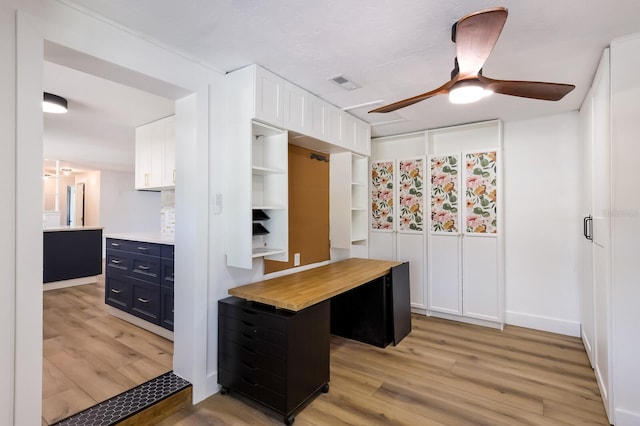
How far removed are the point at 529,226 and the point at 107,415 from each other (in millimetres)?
4172

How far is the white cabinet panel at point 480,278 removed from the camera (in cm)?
361

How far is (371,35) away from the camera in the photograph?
194cm

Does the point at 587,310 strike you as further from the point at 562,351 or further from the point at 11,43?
the point at 11,43

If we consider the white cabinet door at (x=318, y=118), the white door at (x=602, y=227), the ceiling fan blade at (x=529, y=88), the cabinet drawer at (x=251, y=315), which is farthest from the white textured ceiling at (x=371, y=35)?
the cabinet drawer at (x=251, y=315)

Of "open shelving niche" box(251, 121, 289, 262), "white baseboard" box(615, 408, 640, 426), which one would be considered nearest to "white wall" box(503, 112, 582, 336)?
"white baseboard" box(615, 408, 640, 426)

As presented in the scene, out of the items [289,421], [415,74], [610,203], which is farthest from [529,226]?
[289,421]

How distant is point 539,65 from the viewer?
231 cm

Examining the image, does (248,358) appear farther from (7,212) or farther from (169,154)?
(169,154)

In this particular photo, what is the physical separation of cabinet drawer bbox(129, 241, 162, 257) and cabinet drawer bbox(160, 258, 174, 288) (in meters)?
0.14

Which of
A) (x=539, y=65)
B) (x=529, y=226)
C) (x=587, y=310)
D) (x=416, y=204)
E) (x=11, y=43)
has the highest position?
(x=539, y=65)

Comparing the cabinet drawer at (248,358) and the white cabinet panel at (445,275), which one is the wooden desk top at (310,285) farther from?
the white cabinet panel at (445,275)

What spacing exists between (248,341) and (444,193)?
2832 millimetres

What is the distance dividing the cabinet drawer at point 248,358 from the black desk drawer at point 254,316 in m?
0.19

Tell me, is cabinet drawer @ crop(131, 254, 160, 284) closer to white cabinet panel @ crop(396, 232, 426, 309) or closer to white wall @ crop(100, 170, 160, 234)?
white cabinet panel @ crop(396, 232, 426, 309)
